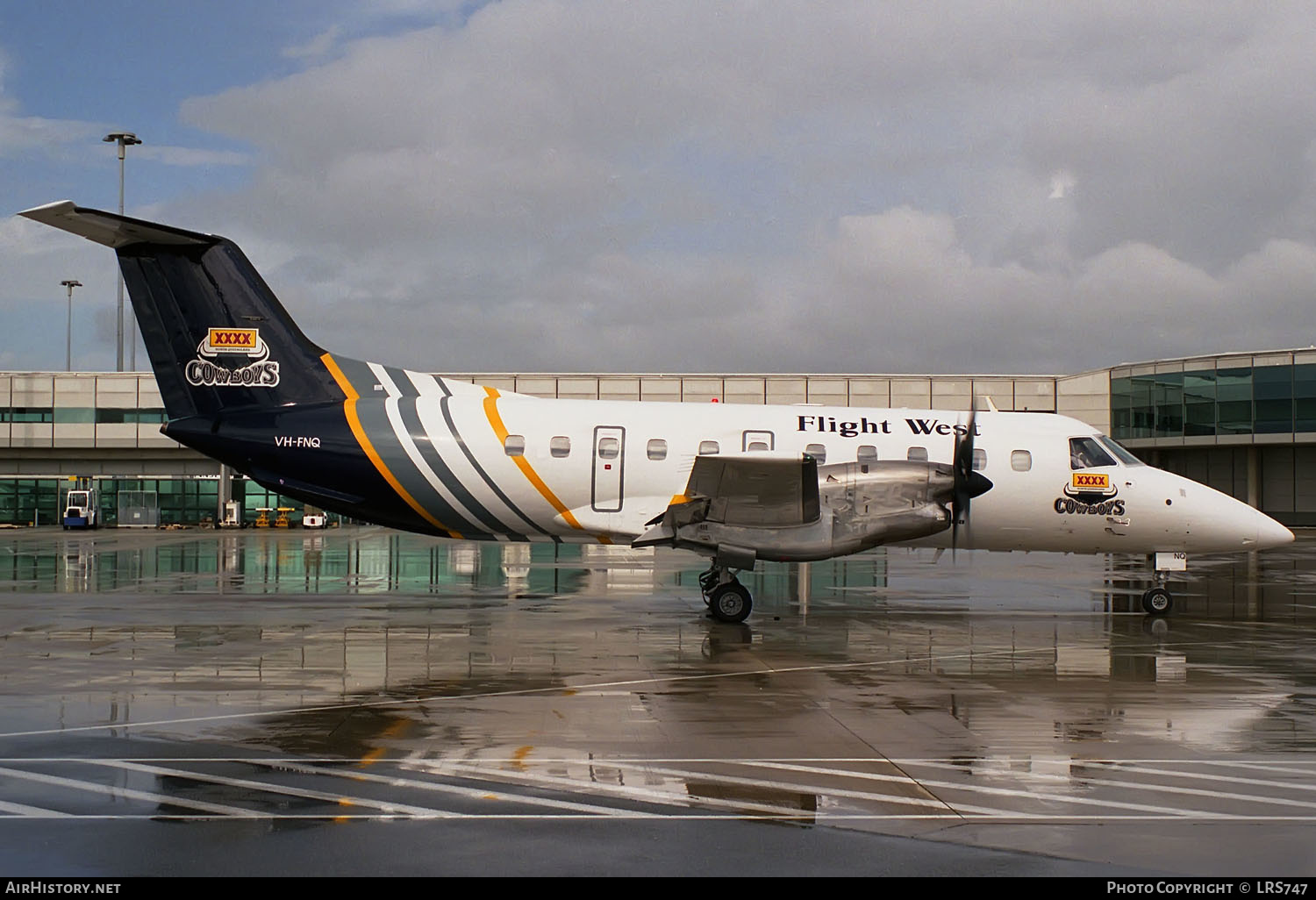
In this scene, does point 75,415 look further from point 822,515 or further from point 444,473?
point 822,515

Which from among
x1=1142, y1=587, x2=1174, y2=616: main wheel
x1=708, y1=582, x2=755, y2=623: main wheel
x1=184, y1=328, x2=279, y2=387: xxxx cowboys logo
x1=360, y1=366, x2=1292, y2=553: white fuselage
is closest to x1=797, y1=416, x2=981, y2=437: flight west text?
x1=360, y1=366, x2=1292, y2=553: white fuselage

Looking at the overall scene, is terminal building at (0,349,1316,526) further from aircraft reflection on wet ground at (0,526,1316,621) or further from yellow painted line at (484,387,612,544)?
yellow painted line at (484,387,612,544)

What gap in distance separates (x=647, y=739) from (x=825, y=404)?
4320 centimetres

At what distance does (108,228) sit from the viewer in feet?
56.0

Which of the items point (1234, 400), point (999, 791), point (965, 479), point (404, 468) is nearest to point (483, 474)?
point (404, 468)

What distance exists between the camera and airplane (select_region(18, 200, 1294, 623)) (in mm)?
17188

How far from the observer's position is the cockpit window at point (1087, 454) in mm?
19047

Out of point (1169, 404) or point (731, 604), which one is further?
point (1169, 404)

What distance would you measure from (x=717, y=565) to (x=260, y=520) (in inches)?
1827

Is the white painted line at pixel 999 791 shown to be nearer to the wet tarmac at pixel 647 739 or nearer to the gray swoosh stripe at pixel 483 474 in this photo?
the wet tarmac at pixel 647 739

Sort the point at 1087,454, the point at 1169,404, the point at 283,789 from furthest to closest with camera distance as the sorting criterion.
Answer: the point at 1169,404, the point at 1087,454, the point at 283,789

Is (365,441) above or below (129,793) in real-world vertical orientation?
above

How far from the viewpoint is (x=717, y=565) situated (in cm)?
1761

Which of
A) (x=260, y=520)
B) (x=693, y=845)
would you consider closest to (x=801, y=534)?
(x=693, y=845)
